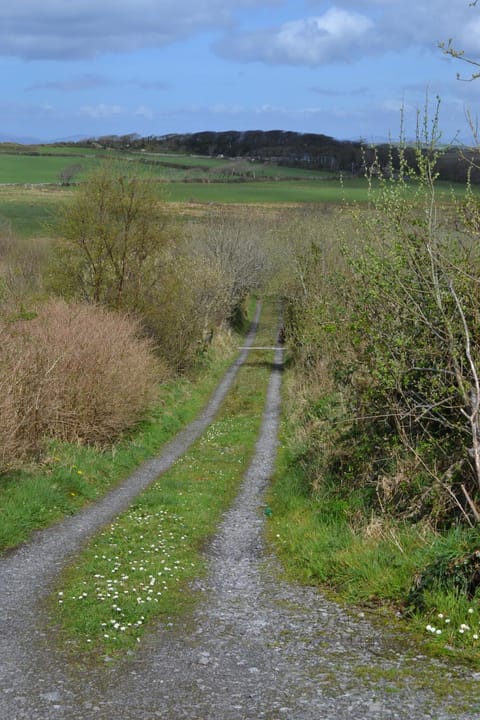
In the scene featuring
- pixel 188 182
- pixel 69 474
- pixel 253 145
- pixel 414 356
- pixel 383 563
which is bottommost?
pixel 69 474

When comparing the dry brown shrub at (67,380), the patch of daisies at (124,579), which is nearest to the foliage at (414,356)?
the patch of daisies at (124,579)

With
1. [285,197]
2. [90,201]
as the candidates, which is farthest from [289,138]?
[90,201]

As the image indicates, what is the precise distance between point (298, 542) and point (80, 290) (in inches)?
1149

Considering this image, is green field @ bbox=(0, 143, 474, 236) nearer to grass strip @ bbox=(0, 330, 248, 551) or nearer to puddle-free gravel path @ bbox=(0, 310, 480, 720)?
grass strip @ bbox=(0, 330, 248, 551)

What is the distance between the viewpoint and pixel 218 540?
13.1 meters

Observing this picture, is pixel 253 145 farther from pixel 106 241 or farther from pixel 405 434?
pixel 405 434

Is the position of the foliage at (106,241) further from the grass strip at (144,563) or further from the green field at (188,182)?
the green field at (188,182)

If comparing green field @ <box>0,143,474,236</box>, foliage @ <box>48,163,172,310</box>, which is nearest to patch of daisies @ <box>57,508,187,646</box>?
foliage @ <box>48,163,172,310</box>

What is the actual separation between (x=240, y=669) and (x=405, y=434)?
563 centimetres

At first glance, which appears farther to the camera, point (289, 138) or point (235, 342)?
point (289, 138)

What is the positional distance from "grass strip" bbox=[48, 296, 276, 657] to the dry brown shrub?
2929 millimetres

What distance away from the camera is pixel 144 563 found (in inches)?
435

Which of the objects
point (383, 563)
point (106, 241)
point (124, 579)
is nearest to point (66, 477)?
point (124, 579)

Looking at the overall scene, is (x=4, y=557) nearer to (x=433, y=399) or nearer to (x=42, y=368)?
(x=433, y=399)
